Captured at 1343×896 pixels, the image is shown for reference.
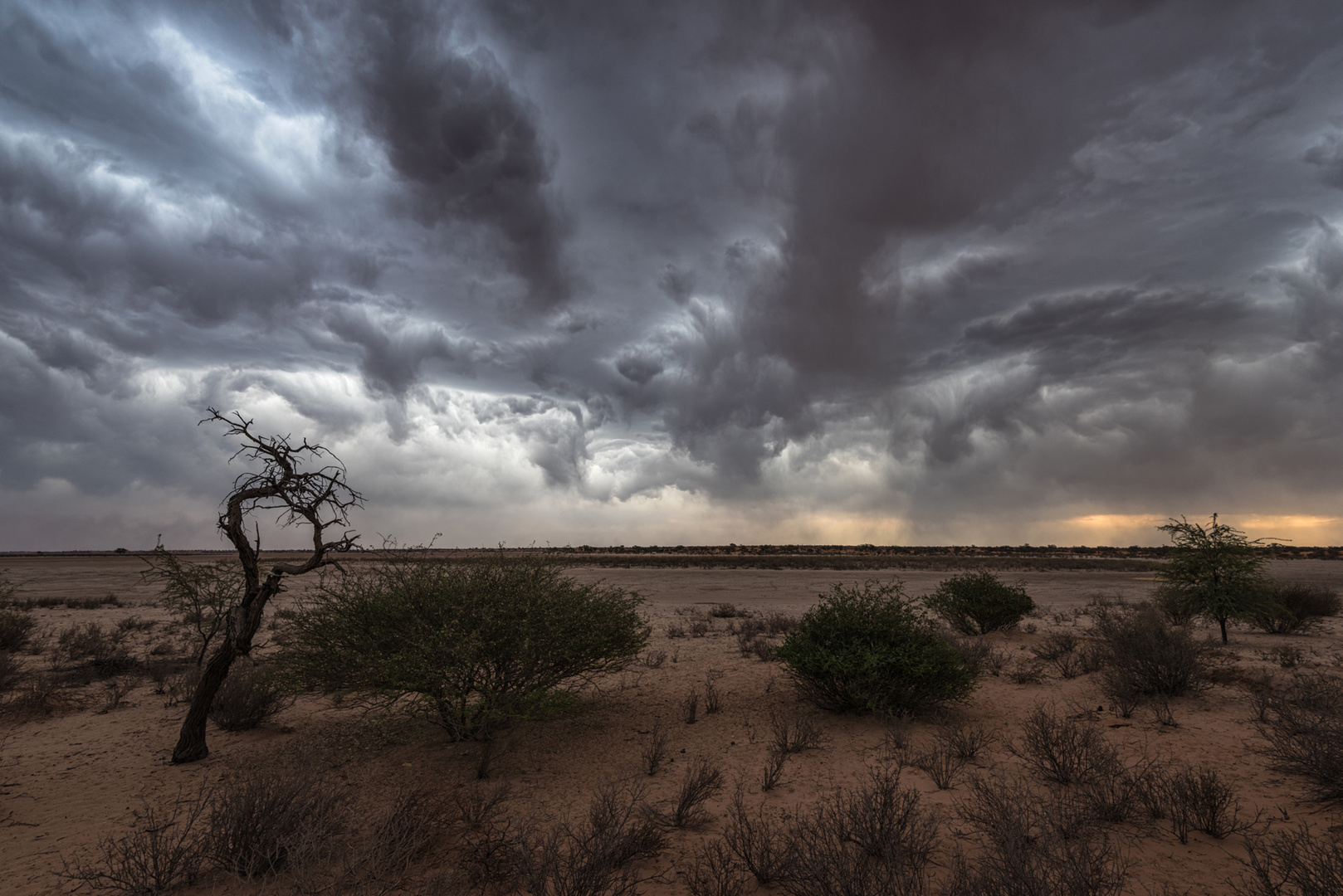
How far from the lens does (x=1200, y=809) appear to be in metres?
5.80

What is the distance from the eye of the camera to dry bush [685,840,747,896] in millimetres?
4945

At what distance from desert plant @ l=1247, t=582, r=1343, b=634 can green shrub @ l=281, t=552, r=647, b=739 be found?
18945 millimetres

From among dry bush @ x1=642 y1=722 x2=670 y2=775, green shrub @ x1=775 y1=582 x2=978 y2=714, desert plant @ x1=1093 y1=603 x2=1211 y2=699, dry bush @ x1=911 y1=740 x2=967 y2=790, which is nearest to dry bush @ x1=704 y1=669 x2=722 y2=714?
green shrub @ x1=775 y1=582 x2=978 y2=714

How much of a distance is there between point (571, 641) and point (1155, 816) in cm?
679

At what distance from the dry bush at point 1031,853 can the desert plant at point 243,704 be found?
10.0 metres

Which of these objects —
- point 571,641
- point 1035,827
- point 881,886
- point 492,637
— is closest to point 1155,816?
point 1035,827

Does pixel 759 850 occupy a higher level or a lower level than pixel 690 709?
higher

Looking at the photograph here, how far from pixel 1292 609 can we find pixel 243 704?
30545mm

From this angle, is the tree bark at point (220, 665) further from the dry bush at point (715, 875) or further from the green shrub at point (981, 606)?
the green shrub at point (981, 606)

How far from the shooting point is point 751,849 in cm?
545

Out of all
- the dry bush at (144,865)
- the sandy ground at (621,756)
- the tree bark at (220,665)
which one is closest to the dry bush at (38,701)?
the sandy ground at (621,756)

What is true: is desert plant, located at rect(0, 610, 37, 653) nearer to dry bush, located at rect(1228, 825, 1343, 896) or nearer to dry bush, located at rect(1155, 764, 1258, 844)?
dry bush, located at rect(1155, 764, 1258, 844)

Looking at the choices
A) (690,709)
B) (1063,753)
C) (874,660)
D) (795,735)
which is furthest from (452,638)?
(1063,753)

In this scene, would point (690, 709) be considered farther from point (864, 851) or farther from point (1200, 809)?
point (1200, 809)
